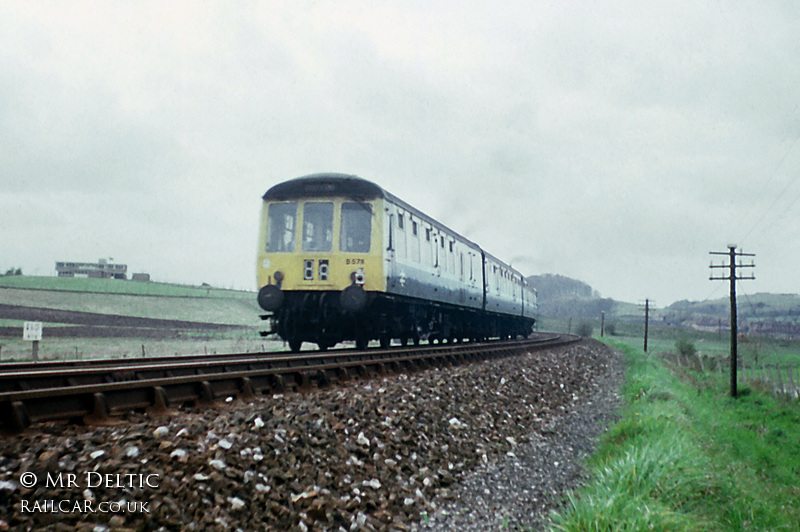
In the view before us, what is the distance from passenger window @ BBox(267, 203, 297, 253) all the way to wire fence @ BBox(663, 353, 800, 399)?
25430 millimetres

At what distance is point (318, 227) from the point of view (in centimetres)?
1217

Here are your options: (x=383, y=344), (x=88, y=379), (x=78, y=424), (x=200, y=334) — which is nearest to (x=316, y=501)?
(x=78, y=424)

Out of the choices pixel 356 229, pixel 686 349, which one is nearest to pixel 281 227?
pixel 356 229

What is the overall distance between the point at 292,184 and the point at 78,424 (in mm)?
8320

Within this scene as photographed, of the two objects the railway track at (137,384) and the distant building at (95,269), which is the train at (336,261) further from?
the distant building at (95,269)

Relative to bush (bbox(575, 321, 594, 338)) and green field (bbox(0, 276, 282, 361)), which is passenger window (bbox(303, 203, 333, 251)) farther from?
bush (bbox(575, 321, 594, 338))

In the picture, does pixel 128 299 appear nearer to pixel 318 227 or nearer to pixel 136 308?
pixel 136 308

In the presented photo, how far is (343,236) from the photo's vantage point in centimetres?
1205

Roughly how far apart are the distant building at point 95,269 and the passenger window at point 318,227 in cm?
4767

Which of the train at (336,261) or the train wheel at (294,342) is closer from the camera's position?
the train at (336,261)

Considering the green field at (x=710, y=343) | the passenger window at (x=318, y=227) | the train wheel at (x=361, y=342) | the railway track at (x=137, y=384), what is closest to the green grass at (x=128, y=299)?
the train wheel at (x=361, y=342)

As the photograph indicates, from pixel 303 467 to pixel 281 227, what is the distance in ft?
27.9

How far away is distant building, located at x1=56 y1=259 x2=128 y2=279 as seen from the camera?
55125mm

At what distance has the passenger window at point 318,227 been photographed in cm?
1209
